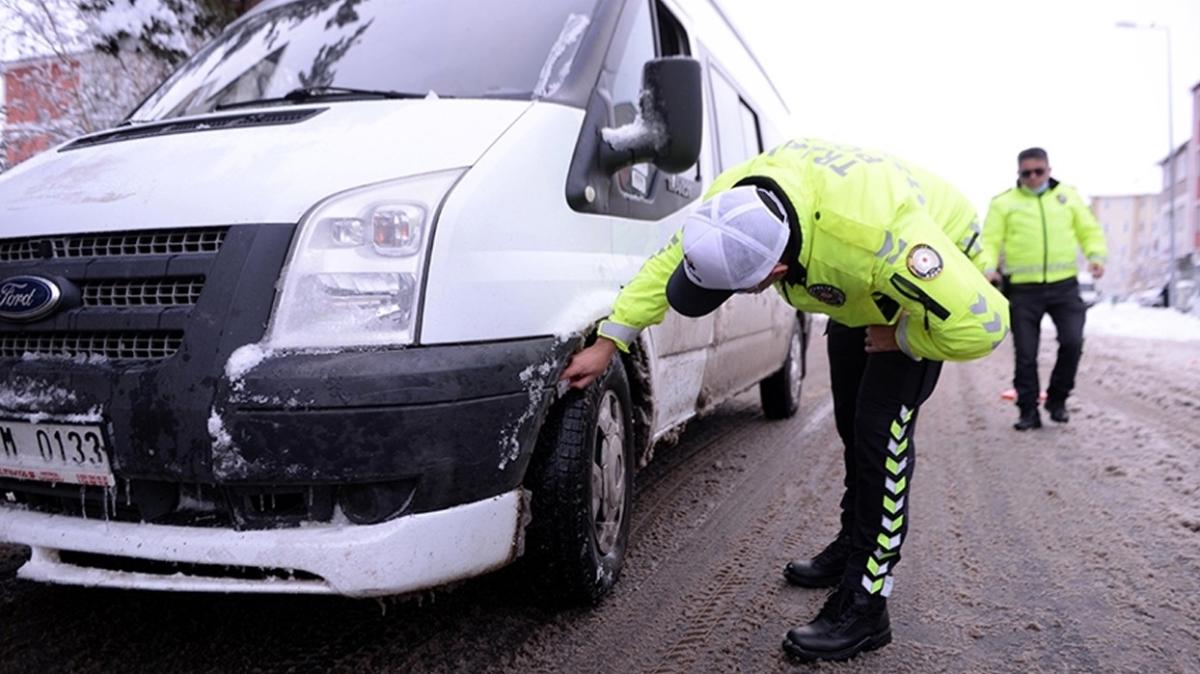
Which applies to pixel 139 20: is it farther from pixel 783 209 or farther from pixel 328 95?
pixel 783 209

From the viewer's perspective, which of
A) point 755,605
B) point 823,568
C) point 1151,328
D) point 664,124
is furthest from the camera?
point 1151,328

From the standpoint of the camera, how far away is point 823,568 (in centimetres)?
281

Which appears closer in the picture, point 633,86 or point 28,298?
point 28,298

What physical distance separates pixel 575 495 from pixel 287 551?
0.76 m

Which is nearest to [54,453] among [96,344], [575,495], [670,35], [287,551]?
[96,344]

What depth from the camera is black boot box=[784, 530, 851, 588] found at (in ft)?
9.18

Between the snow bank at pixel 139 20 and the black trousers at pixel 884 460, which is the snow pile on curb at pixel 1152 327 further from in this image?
the snow bank at pixel 139 20

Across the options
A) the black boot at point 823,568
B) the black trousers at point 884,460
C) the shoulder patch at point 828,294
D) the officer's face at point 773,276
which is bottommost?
the black boot at point 823,568

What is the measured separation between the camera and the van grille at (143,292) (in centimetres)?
191

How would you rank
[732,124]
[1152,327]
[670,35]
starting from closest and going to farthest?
[670,35] → [732,124] → [1152,327]

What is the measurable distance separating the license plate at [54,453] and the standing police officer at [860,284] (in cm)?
115

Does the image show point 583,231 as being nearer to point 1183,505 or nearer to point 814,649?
point 814,649

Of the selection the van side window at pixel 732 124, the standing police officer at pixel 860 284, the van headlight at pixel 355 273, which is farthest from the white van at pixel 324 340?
the van side window at pixel 732 124

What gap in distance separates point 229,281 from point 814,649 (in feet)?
5.85
